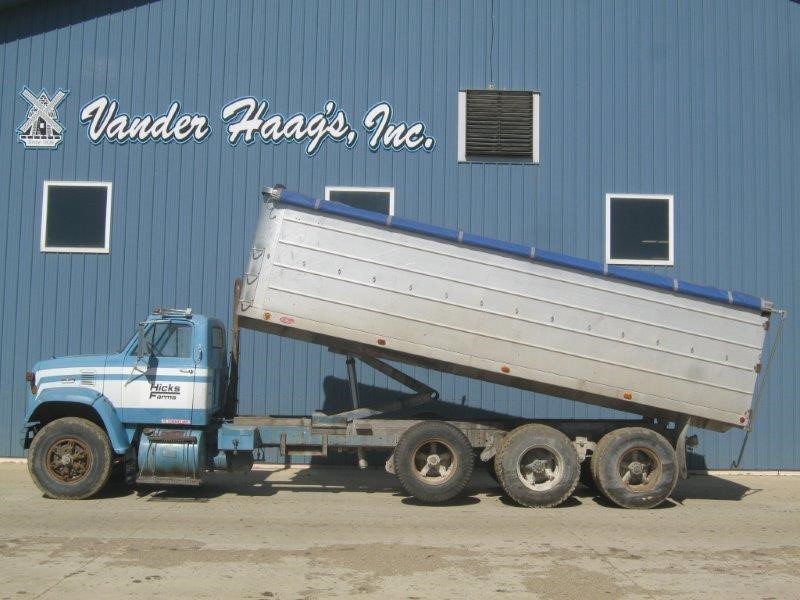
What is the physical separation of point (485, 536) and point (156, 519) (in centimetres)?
389

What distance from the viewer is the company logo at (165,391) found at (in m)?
11.2

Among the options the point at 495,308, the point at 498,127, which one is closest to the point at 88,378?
the point at 495,308

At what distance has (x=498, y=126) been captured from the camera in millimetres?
14930

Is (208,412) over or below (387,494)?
over

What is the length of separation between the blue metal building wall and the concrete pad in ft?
10.5

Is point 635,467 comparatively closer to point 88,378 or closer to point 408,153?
point 408,153

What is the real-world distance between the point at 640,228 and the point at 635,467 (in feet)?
16.9

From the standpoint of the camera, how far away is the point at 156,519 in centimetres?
998

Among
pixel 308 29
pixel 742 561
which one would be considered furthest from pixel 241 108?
pixel 742 561

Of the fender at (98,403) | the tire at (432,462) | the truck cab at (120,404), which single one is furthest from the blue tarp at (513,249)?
the fender at (98,403)

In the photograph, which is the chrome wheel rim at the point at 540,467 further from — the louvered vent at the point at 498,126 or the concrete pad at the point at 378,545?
the louvered vent at the point at 498,126

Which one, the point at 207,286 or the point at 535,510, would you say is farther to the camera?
the point at 207,286

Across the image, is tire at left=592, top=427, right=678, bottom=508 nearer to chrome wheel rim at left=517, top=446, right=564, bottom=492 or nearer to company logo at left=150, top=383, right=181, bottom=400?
chrome wheel rim at left=517, top=446, right=564, bottom=492

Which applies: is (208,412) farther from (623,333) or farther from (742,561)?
(742,561)
